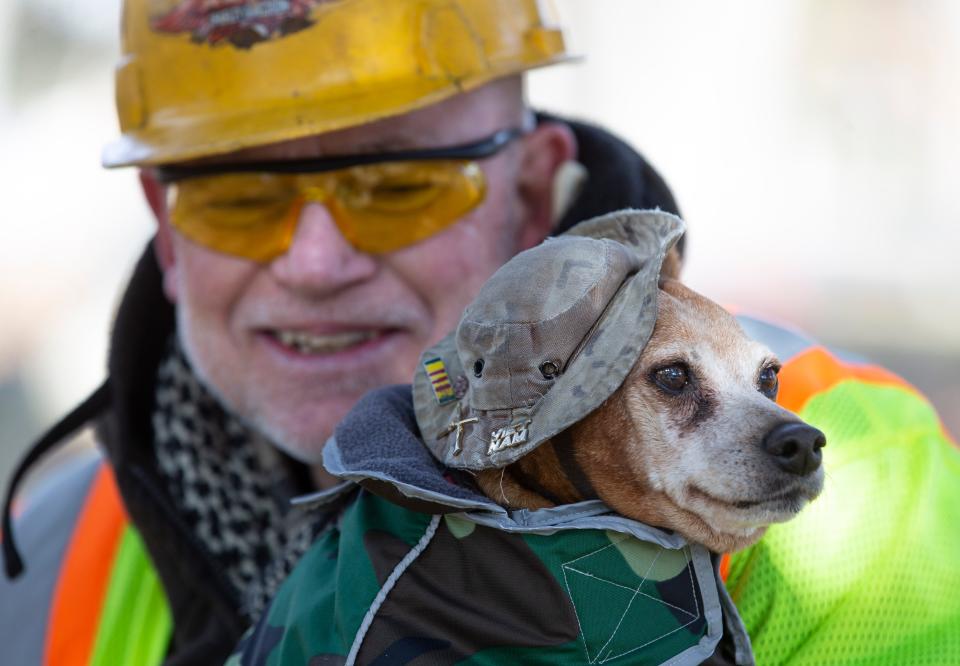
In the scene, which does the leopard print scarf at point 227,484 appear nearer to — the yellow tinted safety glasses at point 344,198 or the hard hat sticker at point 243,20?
the yellow tinted safety glasses at point 344,198

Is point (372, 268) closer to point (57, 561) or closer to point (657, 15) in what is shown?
point (57, 561)

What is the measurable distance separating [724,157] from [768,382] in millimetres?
6016

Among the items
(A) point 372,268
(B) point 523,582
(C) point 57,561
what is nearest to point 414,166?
(A) point 372,268

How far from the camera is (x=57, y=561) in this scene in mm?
2037

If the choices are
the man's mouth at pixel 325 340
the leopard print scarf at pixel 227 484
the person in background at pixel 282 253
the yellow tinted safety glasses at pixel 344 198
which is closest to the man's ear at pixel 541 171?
the person in background at pixel 282 253

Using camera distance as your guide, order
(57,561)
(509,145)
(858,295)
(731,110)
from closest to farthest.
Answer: (509,145) < (57,561) < (858,295) < (731,110)

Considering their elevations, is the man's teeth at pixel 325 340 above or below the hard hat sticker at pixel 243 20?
below

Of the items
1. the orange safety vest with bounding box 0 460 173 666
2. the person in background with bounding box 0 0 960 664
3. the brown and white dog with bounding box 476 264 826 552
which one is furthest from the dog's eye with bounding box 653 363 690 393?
the orange safety vest with bounding box 0 460 173 666

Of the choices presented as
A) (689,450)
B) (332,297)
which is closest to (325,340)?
(332,297)

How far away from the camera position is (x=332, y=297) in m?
1.73

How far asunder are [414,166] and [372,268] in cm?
18

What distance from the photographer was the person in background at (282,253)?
1.66 m

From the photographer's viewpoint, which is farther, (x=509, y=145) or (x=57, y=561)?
(x=57, y=561)

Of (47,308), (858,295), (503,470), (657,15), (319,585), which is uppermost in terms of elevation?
(503,470)
